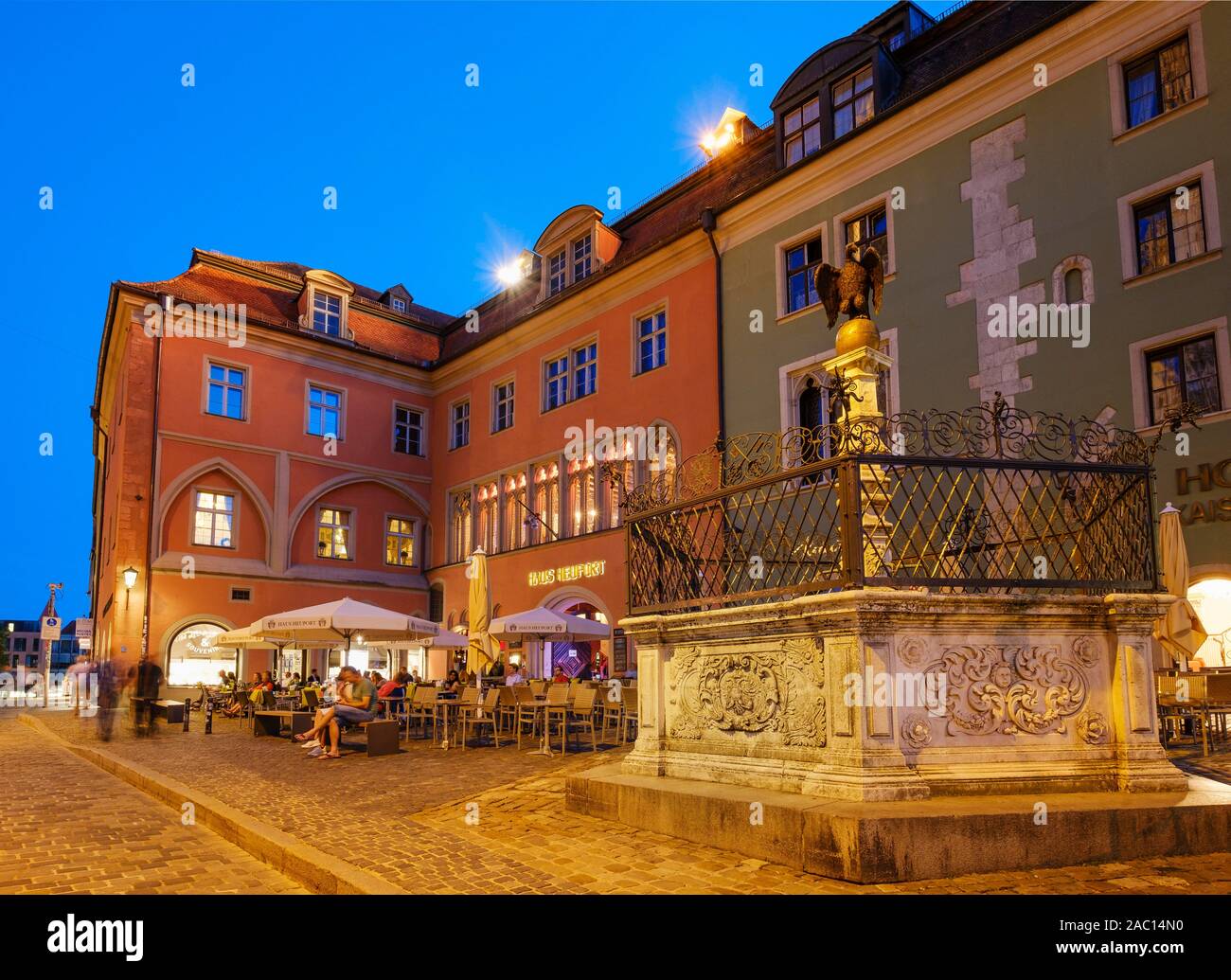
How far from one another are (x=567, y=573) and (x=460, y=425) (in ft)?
31.2

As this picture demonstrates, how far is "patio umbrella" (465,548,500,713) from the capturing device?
20.5 metres

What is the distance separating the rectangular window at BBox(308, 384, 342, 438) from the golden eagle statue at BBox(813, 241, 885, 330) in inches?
1035

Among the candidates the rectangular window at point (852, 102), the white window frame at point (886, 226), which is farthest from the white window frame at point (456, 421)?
the rectangular window at point (852, 102)

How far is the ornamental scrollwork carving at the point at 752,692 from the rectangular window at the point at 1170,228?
455 inches

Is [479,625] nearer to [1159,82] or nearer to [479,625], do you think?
[479,625]

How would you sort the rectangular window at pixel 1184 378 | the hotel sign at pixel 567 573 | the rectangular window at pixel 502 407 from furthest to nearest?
the rectangular window at pixel 502 407 < the hotel sign at pixel 567 573 < the rectangular window at pixel 1184 378

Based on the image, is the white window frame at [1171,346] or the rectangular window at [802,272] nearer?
the white window frame at [1171,346]

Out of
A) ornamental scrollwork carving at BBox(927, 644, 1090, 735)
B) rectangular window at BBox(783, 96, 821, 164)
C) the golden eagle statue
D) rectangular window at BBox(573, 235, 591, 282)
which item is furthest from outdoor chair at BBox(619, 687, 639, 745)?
rectangular window at BBox(573, 235, 591, 282)

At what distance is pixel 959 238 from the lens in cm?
1809

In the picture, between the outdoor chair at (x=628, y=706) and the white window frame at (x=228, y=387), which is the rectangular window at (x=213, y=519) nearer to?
the white window frame at (x=228, y=387)

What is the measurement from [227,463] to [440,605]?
835cm

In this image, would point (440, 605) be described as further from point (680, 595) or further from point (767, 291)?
point (680, 595)

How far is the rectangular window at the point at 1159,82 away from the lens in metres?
15.2

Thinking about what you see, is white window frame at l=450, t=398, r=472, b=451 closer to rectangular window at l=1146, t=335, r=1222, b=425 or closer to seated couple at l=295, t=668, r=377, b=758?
seated couple at l=295, t=668, r=377, b=758
